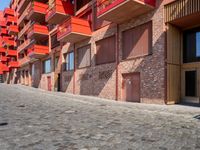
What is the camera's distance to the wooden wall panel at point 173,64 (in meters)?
13.9

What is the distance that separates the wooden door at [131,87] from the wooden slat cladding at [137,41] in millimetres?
1392

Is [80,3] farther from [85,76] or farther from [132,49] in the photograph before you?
[132,49]

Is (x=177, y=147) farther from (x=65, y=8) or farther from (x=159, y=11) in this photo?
(x=65, y=8)

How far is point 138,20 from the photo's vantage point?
15859 mm

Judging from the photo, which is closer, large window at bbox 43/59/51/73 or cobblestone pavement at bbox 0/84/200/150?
cobblestone pavement at bbox 0/84/200/150

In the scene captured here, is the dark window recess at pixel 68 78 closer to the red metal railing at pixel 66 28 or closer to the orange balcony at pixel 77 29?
the red metal railing at pixel 66 28

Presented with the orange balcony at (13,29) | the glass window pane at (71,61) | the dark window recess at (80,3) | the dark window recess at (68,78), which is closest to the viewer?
the dark window recess at (80,3)

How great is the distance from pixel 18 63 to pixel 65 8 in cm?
2707

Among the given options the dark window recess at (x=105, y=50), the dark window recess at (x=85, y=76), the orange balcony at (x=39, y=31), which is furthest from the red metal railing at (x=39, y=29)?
the dark window recess at (x=105, y=50)

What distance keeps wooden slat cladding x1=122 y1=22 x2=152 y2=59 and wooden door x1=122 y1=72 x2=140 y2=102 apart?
1.39 m

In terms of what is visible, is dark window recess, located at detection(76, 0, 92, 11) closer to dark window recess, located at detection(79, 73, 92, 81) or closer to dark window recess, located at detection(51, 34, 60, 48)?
dark window recess, located at detection(51, 34, 60, 48)

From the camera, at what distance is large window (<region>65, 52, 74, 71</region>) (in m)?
24.7

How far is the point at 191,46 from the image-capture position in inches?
565

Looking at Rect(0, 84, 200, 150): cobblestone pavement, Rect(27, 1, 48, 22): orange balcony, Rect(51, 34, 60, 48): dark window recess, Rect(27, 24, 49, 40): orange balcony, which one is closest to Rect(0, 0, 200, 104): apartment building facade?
Rect(51, 34, 60, 48): dark window recess
